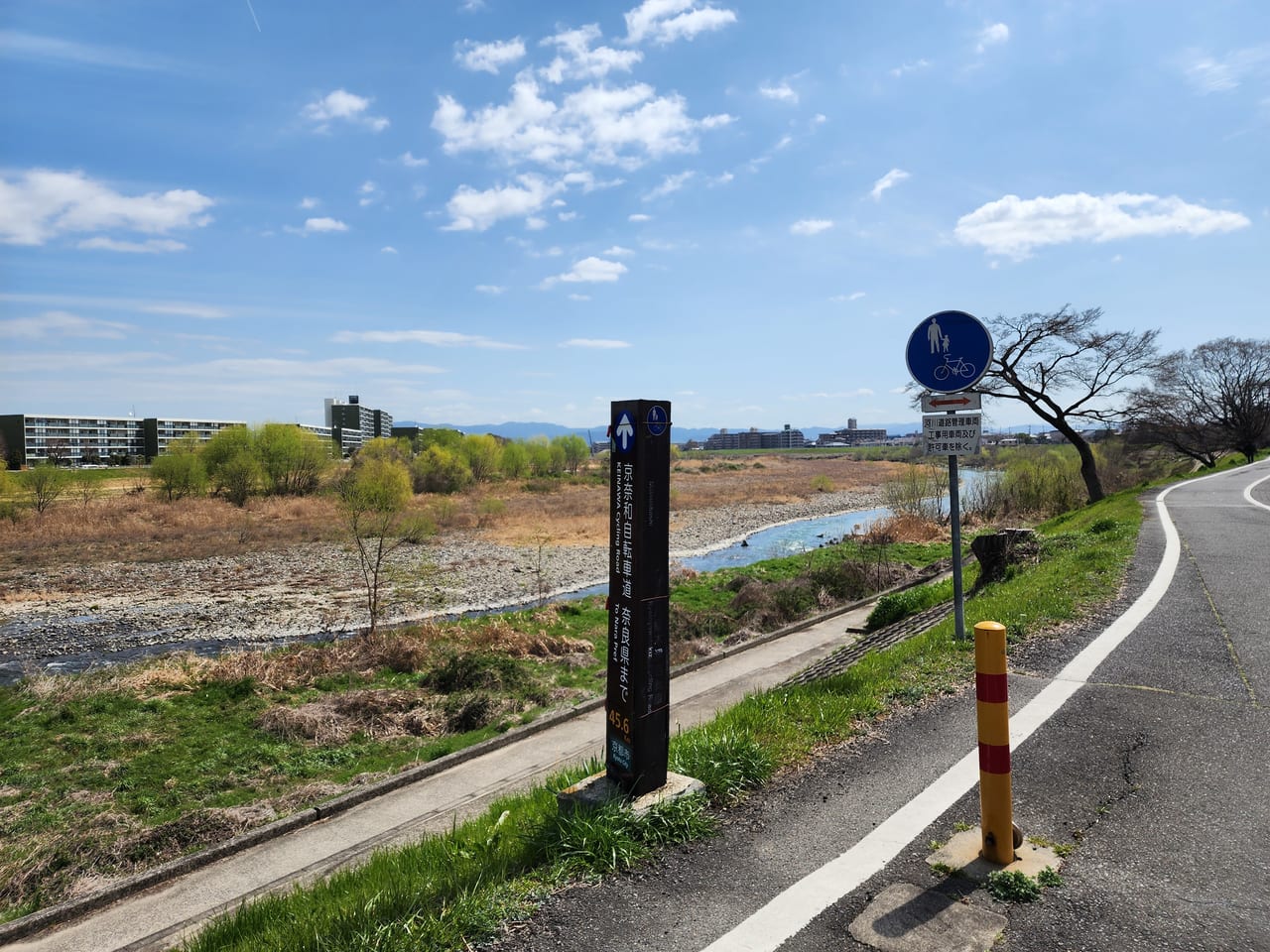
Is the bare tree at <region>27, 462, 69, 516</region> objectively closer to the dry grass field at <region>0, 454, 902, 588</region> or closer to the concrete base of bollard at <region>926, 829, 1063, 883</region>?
the dry grass field at <region>0, 454, 902, 588</region>

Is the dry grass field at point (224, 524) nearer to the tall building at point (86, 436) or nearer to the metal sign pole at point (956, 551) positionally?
the metal sign pole at point (956, 551)

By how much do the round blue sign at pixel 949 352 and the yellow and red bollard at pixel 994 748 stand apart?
3550mm

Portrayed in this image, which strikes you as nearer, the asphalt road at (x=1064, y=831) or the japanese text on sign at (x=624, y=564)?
the asphalt road at (x=1064, y=831)

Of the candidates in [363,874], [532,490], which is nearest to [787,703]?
[363,874]

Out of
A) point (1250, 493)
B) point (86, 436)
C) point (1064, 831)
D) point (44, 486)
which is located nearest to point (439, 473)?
point (44, 486)

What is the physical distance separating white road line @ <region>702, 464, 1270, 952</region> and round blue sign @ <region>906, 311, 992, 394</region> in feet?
8.58

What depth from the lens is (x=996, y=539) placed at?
42.8 feet

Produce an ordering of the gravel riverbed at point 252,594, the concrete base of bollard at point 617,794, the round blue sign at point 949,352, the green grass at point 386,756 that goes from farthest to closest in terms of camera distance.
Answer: the gravel riverbed at point 252,594, the round blue sign at point 949,352, the concrete base of bollard at point 617,794, the green grass at point 386,756

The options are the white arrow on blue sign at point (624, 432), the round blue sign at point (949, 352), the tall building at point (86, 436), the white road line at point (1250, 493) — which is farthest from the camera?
the tall building at point (86, 436)

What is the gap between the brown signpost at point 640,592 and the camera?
13.6ft

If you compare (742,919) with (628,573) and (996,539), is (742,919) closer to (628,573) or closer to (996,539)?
(628,573)

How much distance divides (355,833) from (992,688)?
761cm

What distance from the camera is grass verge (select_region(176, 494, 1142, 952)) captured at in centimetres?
326

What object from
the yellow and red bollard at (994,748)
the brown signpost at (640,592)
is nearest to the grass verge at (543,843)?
the brown signpost at (640,592)
